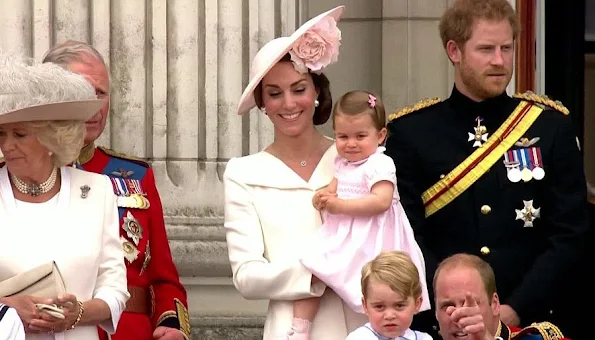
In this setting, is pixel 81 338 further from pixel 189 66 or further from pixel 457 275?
pixel 189 66

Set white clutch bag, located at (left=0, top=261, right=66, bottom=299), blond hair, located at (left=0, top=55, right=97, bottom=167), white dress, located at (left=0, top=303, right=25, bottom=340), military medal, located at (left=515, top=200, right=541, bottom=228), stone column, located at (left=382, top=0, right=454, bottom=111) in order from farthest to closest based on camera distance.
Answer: stone column, located at (left=382, top=0, right=454, bottom=111), military medal, located at (left=515, top=200, right=541, bottom=228), blond hair, located at (left=0, top=55, right=97, bottom=167), white clutch bag, located at (left=0, top=261, right=66, bottom=299), white dress, located at (left=0, top=303, right=25, bottom=340)

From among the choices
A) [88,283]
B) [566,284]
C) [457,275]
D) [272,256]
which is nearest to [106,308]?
[88,283]

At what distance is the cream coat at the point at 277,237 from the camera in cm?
627

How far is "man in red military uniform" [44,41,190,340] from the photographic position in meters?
6.54

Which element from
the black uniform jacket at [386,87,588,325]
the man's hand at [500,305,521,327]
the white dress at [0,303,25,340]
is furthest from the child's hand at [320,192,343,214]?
the white dress at [0,303,25,340]

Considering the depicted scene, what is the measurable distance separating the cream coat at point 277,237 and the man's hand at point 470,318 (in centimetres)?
44

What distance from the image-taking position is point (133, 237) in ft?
21.5

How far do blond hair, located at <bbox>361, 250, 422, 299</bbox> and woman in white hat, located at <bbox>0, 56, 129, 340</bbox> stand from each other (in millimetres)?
818

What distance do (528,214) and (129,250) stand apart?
4.25 ft

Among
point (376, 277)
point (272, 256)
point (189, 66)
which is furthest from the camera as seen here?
point (189, 66)

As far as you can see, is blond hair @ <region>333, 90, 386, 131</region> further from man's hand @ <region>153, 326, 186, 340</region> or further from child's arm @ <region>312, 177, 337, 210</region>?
man's hand @ <region>153, 326, 186, 340</region>

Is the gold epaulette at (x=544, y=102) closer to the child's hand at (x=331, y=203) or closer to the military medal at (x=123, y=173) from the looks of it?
the child's hand at (x=331, y=203)

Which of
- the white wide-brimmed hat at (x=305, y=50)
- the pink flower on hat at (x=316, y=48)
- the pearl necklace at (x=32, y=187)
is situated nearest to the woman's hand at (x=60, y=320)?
the pearl necklace at (x=32, y=187)

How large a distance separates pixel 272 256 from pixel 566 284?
98cm
